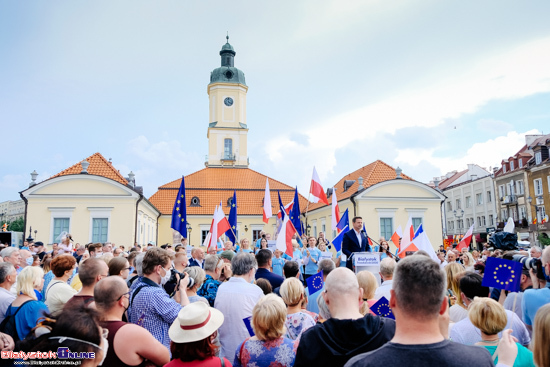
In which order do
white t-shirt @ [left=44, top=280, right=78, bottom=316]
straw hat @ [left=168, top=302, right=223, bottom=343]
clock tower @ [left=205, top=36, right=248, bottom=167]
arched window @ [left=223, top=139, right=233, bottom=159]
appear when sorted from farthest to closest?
clock tower @ [left=205, top=36, right=248, bottom=167] < arched window @ [left=223, top=139, right=233, bottom=159] < white t-shirt @ [left=44, top=280, right=78, bottom=316] < straw hat @ [left=168, top=302, right=223, bottom=343]

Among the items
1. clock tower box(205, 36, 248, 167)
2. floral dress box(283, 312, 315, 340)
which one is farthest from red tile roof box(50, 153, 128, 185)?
floral dress box(283, 312, 315, 340)

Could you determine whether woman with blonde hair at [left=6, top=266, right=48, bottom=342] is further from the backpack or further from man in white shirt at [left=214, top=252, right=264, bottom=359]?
man in white shirt at [left=214, top=252, right=264, bottom=359]

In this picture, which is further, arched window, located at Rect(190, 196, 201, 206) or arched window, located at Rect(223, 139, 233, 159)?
arched window, located at Rect(223, 139, 233, 159)

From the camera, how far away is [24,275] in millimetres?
4617

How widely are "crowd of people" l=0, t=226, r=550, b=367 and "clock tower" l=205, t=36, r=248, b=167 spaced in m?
46.8

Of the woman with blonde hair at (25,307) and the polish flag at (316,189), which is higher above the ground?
the polish flag at (316,189)

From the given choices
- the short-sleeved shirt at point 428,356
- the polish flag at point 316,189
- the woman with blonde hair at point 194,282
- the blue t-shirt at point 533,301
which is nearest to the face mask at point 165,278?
the woman with blonde hair at point 194,282

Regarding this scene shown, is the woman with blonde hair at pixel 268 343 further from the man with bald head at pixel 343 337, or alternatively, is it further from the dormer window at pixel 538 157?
the dormer window at pixel 538 157

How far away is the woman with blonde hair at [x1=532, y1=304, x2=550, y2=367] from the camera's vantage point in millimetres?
2311

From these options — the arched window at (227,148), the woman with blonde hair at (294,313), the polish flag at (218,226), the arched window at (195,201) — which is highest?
the arched window at (227,148)

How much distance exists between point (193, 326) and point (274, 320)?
71 cm

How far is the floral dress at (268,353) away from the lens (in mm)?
3398

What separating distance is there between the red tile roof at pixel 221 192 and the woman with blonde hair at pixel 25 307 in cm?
3433

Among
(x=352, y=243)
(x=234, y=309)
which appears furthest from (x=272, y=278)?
(x=352, y=243)
